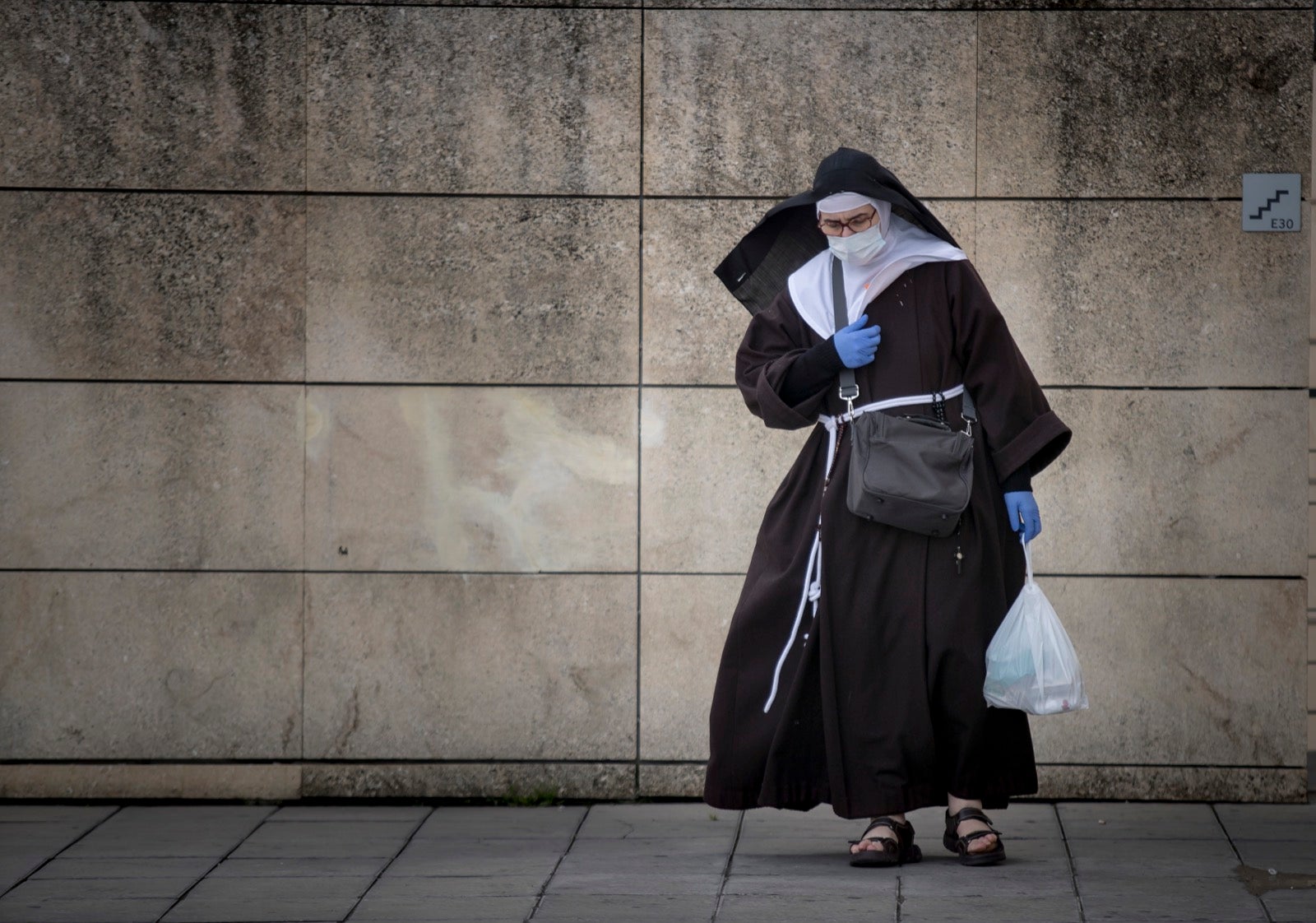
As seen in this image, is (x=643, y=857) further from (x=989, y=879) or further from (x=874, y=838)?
(x=989, y=879)

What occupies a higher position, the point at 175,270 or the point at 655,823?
the point at 175,270

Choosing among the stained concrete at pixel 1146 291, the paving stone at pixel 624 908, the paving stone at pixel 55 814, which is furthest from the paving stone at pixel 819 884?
the paving stone at pixel 55 814

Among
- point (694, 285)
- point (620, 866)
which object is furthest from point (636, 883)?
point (694, 285)

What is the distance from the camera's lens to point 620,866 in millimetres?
4711

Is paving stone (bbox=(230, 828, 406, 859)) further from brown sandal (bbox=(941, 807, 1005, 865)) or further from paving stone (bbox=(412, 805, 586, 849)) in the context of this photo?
brown sandal (bbox=(941, 807, 1005, 865))

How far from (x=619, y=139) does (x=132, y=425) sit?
1.92m

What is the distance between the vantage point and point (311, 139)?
5.57 meters

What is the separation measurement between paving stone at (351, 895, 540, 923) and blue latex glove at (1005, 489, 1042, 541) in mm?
1678

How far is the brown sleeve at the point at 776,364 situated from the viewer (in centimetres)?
462

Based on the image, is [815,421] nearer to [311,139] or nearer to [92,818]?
[311,139]

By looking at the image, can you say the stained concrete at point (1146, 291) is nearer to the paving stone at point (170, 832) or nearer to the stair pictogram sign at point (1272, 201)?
the stair pictogram sign at point (1272, 201)

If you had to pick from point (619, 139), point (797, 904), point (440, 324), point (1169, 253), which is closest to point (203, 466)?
point (440, 324)

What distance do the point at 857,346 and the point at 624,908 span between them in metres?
1.61

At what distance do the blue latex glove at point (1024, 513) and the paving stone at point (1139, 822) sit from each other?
1047 millimetres
